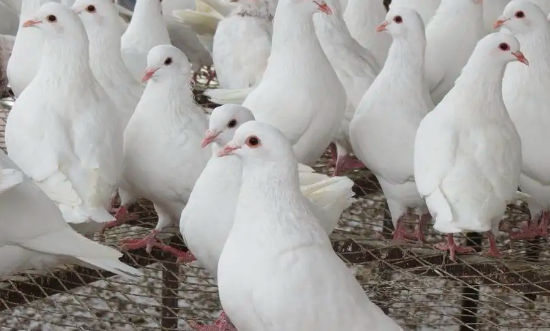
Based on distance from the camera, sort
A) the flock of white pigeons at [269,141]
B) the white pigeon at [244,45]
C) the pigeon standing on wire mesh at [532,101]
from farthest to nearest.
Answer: the white pigeon at [244,45]
the pigeon standing on wire mesh at [532,101]
the flock of white pigeons at [269,141]

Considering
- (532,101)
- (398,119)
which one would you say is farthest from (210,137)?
(532,101)

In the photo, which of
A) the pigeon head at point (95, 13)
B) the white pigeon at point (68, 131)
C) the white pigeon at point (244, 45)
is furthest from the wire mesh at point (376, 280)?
the white pigeon at point (244, 45)

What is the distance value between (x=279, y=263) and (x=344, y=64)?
256 centimetres

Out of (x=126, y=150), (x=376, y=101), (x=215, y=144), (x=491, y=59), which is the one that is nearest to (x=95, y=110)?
(x=126, y=150)

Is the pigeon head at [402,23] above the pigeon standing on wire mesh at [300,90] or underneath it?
above

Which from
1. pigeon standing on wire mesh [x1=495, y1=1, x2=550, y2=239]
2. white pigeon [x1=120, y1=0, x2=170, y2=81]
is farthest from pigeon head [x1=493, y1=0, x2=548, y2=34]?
white pigeon [x1=120, y1=0, x2=170, y2=81]

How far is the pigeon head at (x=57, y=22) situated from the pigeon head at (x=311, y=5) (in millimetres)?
1033

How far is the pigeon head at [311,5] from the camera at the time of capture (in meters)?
5.04

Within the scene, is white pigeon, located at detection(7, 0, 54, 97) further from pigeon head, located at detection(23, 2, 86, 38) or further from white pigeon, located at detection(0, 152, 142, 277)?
white pigeon, located at detection(0, 152, 142, 277)

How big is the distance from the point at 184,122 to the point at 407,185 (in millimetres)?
1067

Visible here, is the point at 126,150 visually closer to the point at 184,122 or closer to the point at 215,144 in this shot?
the point at 184,122

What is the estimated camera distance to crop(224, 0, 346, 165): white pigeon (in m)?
4.88

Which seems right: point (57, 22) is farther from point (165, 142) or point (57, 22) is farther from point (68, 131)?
point (165, 142)

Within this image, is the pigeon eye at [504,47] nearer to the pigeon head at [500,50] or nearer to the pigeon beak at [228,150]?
the pigeon head at [500,50]
